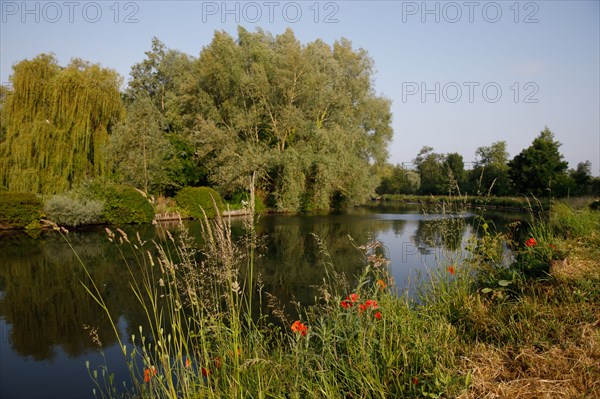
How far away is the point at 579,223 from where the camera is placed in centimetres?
703

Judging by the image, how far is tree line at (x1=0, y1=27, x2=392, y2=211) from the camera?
17891mm

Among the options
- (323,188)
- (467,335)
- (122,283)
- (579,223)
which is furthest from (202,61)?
(467,335)

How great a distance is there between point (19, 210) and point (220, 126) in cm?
1274

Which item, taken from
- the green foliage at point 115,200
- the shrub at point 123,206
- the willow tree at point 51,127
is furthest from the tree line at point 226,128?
the shrub at point 123,206

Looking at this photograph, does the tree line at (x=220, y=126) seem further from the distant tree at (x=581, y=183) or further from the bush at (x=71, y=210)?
the distant tree at (x=581, y=183)

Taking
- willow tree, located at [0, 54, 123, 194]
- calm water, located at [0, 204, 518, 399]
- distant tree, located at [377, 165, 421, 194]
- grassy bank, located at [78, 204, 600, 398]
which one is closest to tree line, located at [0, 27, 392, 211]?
willow tree, located at [0, 54, 123, 194]

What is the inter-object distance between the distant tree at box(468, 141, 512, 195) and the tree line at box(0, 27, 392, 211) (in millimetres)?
14153

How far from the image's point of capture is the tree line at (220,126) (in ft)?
58.7

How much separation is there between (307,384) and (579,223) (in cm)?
681

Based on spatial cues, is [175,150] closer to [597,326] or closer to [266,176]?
[266,176]

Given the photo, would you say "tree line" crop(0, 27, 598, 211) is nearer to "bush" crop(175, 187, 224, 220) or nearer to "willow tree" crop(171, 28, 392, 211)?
"willow tree" crop(171, 28, 392, 211)

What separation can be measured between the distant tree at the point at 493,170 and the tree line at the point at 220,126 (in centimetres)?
1415

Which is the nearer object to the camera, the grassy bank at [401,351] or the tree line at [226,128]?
the grassy bank at [401,351]

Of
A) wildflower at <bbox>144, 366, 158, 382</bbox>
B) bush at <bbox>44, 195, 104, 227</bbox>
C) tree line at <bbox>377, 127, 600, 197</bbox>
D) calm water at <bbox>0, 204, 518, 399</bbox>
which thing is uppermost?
tree line at <bbox>377, 127, 600, 197</bbox>
